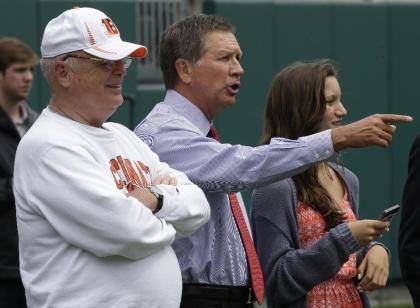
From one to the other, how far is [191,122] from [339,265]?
0.85 meters

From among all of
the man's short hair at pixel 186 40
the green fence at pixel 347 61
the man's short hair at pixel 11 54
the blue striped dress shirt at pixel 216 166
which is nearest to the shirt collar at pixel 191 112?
the blue striped dress shirt at pixel 216 166

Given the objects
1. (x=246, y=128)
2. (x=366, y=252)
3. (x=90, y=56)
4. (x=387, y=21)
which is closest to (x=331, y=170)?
(x=366, y=252)

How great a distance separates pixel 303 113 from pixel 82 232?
4.95 feet

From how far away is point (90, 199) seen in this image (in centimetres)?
371

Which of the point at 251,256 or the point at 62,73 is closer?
the point at 62,73

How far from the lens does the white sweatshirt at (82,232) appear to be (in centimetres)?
372

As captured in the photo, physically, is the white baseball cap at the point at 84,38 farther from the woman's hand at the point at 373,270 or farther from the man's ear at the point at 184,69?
the woman's hand at the point at 373,270

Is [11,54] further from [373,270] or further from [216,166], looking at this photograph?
[373,270]

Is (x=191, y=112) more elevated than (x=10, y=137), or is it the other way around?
(x=191, y=112)

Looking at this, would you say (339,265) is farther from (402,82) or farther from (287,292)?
(402,82)

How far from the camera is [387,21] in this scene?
11.4 meters

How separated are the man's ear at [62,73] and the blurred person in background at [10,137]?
1.96 metres

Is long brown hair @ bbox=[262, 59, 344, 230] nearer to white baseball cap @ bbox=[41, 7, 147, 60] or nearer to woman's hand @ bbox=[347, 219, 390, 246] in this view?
woman's hand @ bbox=[347, 219, 390, 246]

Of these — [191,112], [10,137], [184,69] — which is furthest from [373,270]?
[10,137]
